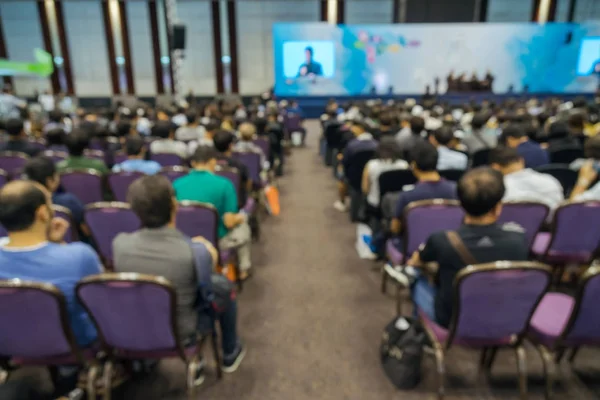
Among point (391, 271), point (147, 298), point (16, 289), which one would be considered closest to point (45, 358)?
point (16, 289)

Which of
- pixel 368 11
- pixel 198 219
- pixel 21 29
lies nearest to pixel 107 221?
pixel 198 219

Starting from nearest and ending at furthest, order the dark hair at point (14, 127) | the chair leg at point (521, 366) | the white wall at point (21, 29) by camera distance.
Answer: the chair leg at point (521, 366) → the dark hair at point (14, 127) → the white wall at point (21, 29)

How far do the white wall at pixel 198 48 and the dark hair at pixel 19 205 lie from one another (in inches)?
684

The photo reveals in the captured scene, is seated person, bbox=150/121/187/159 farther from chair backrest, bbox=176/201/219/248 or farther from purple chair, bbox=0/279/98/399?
purple chair, bbox=0/279/98/399

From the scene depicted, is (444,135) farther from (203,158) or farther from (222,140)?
(203,158)

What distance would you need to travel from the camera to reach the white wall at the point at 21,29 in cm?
1695

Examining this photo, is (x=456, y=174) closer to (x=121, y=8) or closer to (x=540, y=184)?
(x=540, y=184)

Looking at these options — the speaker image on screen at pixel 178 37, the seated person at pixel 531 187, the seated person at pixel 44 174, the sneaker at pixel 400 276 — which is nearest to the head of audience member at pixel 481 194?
the sneaker at pixel 400 276

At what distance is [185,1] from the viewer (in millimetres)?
17359

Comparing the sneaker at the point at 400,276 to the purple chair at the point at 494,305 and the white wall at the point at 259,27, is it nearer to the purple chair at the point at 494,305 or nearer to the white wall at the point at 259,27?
the purple chair at the point at 494,305

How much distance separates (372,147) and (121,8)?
54.2 ft

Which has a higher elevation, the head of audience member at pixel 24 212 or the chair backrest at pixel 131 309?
the head of audience member at pixel 24 212

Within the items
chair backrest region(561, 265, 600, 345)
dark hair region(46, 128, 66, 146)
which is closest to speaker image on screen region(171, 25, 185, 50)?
dark hair region(46, 128, 66, 146)

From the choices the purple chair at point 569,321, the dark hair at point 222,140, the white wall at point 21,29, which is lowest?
the purple chair at point 569,321
